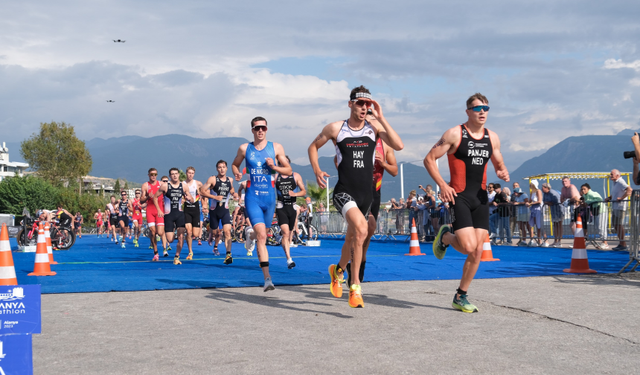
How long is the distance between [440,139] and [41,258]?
23.4ft

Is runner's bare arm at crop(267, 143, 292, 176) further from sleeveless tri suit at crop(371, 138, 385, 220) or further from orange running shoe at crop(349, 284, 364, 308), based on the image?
orange running shoe at crop(349, 284, 364, 308)

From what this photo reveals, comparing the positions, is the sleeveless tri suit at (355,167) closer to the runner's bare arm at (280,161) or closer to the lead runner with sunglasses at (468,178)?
the lead runner with sunglasses at (468,178)

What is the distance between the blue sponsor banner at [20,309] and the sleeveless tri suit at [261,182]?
5436 mm

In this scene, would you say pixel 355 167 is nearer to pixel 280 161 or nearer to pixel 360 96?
pixel 360 96

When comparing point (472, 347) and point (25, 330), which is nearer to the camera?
point (25, 330)

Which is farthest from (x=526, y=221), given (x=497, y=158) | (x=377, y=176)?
(x=497, y=158)

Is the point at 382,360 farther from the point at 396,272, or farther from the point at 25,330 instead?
the point at 396,272

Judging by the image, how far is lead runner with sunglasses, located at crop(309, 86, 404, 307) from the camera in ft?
21.3

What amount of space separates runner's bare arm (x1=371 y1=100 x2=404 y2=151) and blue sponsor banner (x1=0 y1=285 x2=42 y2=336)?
4.07 m

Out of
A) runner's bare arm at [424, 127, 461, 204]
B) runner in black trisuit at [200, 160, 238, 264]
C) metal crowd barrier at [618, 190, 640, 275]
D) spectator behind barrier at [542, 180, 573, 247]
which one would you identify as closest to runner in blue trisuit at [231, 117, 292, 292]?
runner's bare arm at [424, 127, 461, 204]

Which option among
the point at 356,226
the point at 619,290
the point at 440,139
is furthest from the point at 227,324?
the point at 619,290

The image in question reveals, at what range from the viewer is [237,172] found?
9062 mm

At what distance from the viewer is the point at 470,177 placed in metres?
6.30

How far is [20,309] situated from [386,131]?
4.26m
